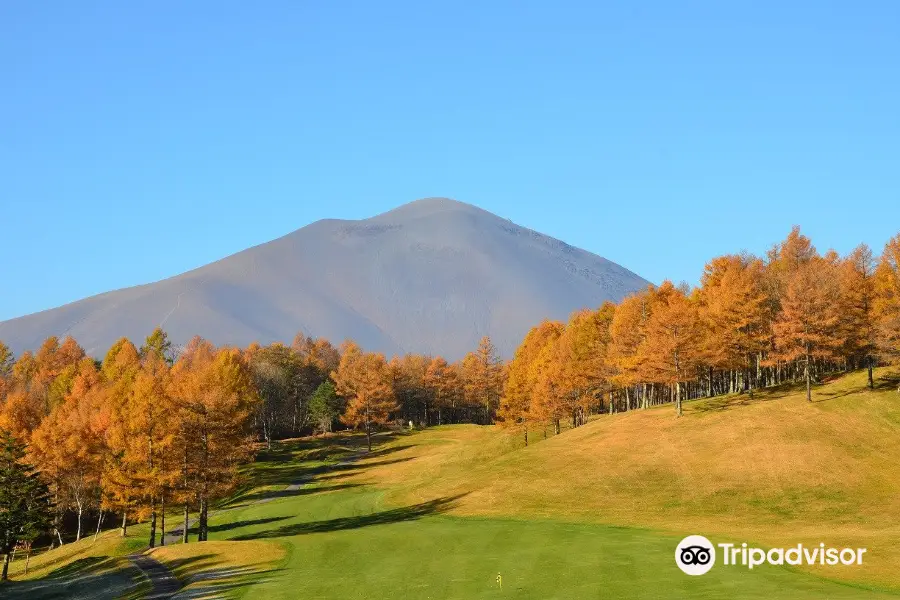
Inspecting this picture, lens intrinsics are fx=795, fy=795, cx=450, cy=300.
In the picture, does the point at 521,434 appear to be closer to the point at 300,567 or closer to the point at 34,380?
the point at 300,567

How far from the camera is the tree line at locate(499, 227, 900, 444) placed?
8050cm

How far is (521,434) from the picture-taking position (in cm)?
10569

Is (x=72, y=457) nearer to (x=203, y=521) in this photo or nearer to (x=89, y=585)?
(x=203, y=521)

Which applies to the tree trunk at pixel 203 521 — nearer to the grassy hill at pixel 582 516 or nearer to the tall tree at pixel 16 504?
the grassy hill at pixel 582 516

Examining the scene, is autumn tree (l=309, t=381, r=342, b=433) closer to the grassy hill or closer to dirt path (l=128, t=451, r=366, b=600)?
the grassy hill

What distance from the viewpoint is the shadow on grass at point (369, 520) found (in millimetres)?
67125

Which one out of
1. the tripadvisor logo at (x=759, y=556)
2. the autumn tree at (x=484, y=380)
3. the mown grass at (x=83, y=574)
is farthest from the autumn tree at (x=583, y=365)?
the tripadvisor logo at (x=759, y=556)

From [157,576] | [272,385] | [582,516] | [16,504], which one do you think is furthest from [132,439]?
[272,385]

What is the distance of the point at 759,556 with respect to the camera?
39.4m

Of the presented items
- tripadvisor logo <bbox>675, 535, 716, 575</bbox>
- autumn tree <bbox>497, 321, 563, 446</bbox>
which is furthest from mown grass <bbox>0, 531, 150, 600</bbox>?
autumn tree <bbox>497, 321, 563, 446</bbox>

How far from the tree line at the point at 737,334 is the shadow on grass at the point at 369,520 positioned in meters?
25.1

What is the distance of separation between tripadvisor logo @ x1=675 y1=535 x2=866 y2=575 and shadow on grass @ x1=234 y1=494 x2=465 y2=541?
107 feet

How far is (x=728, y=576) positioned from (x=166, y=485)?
154 feet

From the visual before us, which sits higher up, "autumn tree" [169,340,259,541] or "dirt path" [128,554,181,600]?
"autumn tree" [169,340,259,541]
